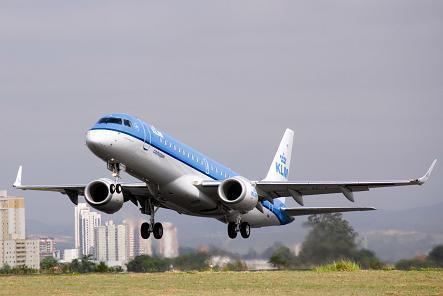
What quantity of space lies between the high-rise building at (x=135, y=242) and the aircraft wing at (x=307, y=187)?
18.9ft

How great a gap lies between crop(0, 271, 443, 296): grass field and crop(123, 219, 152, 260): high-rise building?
1063cm

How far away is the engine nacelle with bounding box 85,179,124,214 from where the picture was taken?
43.2 metres

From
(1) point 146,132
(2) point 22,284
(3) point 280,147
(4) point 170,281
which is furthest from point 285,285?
(3) point 280,147

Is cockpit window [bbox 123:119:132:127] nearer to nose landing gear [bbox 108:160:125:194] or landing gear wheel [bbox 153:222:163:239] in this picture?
nose landing gear [bbox 108:160:125:194]

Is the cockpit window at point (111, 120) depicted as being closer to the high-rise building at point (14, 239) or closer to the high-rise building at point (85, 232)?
the high-rise building at point (85, 232)

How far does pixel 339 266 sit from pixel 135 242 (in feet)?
38.1

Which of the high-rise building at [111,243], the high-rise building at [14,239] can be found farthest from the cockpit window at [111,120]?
the high-rise building at [14,239]

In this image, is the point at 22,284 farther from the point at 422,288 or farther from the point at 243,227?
the point at 243,227

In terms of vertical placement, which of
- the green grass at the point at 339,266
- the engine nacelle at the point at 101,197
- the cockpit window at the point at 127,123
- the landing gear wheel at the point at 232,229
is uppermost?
the cockpit window at the point at 127,123

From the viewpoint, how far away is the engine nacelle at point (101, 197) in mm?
43188

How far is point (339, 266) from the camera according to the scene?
136 feet

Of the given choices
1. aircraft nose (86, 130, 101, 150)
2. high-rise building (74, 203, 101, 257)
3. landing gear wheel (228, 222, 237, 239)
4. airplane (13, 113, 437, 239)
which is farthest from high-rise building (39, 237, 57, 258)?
aircraft nose (86, 130, 101, 150)

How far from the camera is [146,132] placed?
38.7m

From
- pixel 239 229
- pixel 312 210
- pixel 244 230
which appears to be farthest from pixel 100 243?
pixel 312 210
